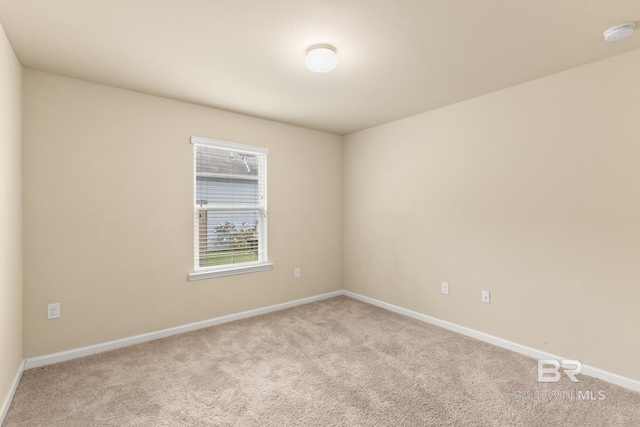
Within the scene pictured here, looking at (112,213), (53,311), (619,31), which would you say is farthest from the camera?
(112,213)

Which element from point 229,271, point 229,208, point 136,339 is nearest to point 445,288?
point 229,271

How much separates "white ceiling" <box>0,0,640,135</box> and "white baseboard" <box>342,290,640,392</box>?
2.29 metres

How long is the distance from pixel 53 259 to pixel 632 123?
4.46 metres

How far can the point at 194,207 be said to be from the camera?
326cm

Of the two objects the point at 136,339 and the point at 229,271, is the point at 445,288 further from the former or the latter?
the point at 136,339

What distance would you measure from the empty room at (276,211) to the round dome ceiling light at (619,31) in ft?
0.03

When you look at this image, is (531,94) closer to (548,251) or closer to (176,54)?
(548,251)

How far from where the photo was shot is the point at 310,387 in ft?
7.22

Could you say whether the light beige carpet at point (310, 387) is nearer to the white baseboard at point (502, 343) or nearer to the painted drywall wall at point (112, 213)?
the white baseboard at point (502, 343)

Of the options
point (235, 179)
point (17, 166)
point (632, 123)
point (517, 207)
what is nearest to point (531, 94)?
point (632, 123)

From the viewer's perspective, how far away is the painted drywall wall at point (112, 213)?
2486mm

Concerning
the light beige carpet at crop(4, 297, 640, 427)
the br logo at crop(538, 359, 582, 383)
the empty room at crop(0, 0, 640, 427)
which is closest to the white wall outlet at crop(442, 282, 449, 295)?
the empty room at crop(0, 0, 640, 427)

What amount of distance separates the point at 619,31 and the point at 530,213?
1354 mm

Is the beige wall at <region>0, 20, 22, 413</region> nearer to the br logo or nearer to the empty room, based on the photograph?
the empty room
